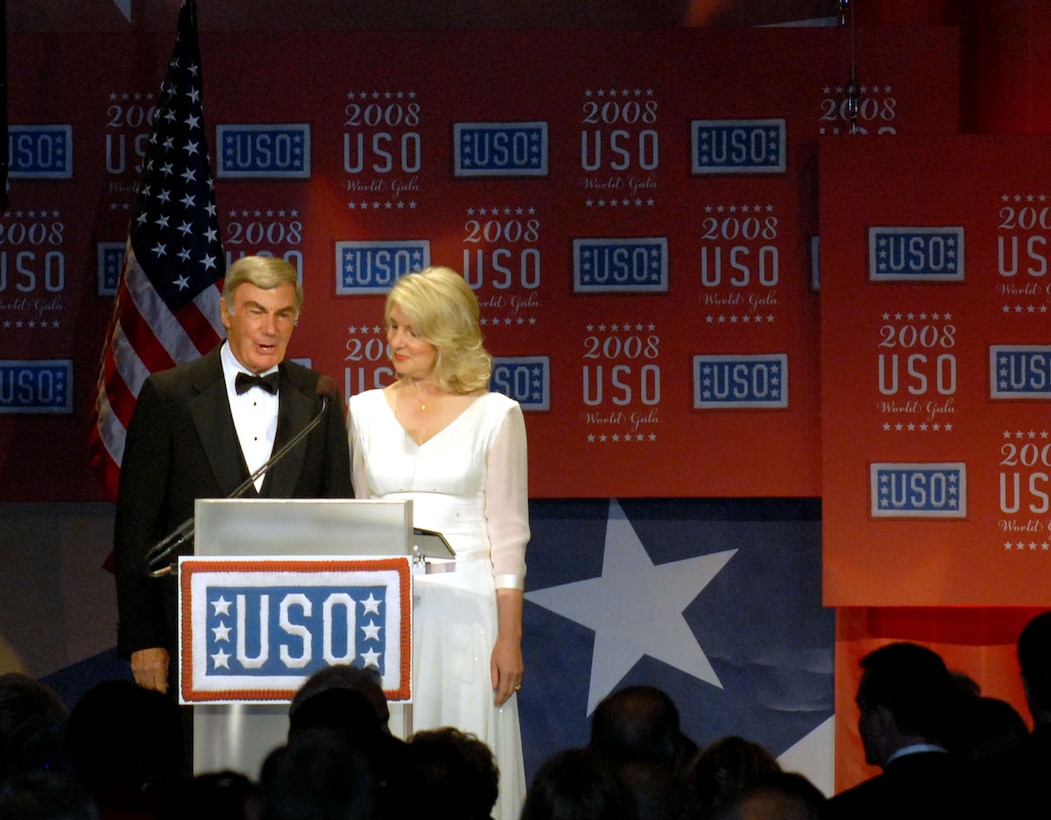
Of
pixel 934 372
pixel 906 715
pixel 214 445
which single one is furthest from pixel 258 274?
pixel 934 372

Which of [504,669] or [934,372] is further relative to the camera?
[934,372]

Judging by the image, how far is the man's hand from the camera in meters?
3.87

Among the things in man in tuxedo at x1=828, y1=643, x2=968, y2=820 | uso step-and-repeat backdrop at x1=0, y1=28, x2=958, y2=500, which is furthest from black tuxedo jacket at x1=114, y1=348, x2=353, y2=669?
man in tuxedo at x1=828, y1=643, x2=968, y2=820

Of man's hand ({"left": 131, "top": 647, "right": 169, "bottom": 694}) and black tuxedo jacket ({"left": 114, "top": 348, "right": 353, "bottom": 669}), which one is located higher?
black tuxedo jacket ({"left": 114, "top": 348, "right": 353, "bottom": 669})

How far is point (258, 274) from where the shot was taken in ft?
13.1

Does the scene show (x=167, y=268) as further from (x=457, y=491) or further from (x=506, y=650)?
(x=506, y=650)

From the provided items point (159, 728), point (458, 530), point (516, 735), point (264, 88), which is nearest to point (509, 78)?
point (264, 88)

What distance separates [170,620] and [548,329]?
191cm

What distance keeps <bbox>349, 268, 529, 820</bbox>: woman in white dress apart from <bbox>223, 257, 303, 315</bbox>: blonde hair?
1.01 ft

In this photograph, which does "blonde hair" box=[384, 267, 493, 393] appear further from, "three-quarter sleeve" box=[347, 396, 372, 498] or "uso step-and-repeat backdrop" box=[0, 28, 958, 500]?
"uso step-and-repeat backdrop" box=[0, 28, 958, 500]

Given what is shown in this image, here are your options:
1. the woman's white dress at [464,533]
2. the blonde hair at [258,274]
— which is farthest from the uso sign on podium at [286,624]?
the blonde hair at [258,274]

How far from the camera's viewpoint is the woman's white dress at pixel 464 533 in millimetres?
3828

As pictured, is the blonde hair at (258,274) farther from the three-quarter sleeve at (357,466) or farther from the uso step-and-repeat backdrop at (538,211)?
the uso step-and-repeat backdrop at (538,211)

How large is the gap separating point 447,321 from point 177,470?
81cm
